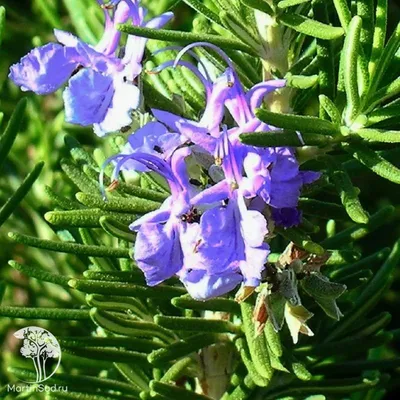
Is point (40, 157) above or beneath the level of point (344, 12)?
beneath

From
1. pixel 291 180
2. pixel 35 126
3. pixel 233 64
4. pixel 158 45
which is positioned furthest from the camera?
pixel 35 126

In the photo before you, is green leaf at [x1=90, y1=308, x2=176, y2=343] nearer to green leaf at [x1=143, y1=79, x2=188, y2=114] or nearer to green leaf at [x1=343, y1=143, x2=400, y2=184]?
green leaf at [x1=143, y1=79, x2=188, y2=114]

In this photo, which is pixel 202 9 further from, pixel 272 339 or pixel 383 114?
pixel 272 339

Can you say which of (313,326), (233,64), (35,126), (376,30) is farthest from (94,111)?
(35,126)

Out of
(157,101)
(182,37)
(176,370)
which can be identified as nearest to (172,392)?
(176,370)

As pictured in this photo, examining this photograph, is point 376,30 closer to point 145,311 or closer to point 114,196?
point 114,196

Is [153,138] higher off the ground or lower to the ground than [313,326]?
higher

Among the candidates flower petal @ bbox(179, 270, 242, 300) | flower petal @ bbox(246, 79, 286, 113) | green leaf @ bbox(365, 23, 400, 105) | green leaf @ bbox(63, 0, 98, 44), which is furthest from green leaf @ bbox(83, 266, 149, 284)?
green leaf @ bbox(63, 0, 98, 44)

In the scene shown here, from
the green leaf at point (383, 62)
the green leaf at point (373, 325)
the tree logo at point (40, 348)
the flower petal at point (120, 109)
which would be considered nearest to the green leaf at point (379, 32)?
the green leaf at point (383, 62)
